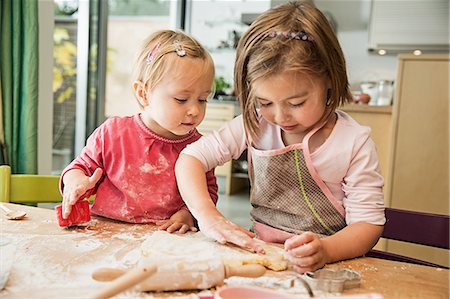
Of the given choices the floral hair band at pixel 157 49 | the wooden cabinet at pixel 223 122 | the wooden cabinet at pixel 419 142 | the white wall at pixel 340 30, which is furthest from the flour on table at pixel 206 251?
the white wall at pixel 340 30

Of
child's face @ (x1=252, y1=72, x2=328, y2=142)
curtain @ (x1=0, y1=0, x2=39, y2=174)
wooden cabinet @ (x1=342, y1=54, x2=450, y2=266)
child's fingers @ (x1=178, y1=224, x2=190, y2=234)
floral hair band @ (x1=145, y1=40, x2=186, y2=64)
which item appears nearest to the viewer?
child's face @ (x1=252, y1=72, x2=328, y2=142)

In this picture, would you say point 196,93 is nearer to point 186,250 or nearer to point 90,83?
point 186,250

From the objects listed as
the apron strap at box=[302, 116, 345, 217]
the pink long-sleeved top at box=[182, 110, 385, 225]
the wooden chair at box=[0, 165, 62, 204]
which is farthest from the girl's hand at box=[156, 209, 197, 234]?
the wooden chair at box=[0, 165, 62, 204]

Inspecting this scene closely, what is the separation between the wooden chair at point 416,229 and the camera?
113 centimetres

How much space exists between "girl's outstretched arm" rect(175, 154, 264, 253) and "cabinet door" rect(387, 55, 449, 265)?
2095 millimetres

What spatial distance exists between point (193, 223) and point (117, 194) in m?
0.20

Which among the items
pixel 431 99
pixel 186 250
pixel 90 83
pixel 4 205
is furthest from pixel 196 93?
pixel 90 83

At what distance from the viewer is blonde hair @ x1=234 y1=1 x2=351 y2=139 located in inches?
35.9

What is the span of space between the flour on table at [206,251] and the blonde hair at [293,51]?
0.30 meters

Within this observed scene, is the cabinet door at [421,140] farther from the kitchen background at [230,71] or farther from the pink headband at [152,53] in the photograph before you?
the pink headband at [152,53]

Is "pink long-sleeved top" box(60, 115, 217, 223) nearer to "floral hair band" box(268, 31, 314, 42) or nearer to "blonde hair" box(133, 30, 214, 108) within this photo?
"blonde hair" box(133, 30, 214, 108)

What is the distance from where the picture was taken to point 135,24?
500cm

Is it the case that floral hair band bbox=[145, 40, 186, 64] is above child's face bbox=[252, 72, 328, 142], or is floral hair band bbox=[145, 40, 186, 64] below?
above

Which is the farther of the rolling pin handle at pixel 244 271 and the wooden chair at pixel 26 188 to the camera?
the wooden chair at pixel 26 188
